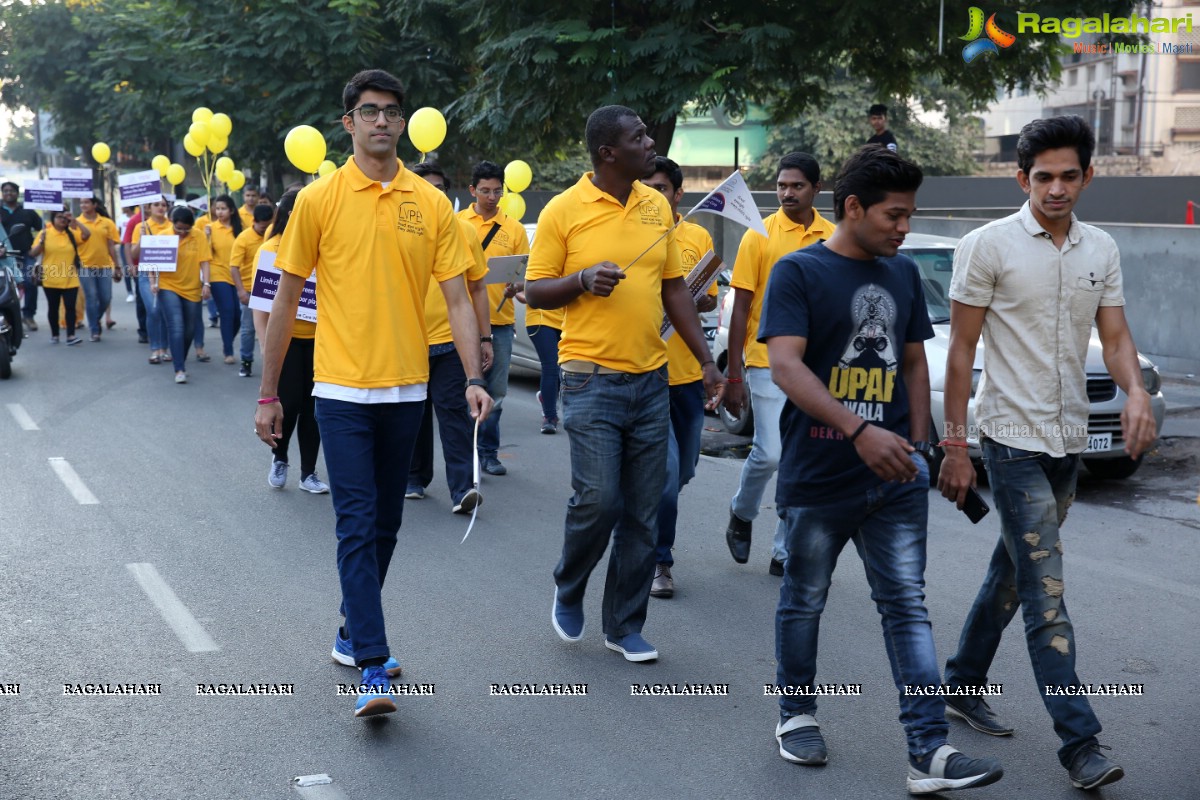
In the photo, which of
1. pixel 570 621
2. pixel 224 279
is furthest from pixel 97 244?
pixel 570 621

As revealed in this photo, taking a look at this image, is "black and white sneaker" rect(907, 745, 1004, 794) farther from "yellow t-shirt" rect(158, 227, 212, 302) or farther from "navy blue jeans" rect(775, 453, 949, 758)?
"yellow t-shirt" rect(158, 227, 212, 302)

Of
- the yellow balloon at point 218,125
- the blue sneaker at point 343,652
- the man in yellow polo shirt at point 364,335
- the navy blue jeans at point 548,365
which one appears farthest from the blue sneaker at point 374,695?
the yellow balloon at point 218,125

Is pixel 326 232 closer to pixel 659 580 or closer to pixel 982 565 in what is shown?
pixel 659 580

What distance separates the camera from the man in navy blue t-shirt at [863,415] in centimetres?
386

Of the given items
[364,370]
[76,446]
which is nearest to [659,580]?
[364,370]

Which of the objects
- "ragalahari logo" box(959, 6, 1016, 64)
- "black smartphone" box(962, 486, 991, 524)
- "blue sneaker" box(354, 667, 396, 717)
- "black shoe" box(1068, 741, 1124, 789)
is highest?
"ragalahari logo" box(959, 6, 1016, 64)

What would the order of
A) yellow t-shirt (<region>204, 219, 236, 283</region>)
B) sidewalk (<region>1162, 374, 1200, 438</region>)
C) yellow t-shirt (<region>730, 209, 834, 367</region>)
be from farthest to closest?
yellow t-shirt (<region>204, 219, 236, 283</region>)
sidewalk (<region>1162, 374, 1200, 438</region>)
yellow t-shirt (<region>730, 209, 834, 367</region>)

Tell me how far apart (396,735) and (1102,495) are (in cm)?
572

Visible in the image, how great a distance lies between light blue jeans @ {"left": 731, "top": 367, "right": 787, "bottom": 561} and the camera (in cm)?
614

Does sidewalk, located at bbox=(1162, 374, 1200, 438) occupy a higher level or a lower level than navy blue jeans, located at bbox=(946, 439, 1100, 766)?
lower

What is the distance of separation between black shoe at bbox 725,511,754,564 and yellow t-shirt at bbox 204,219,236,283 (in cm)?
971

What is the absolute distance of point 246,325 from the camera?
14.2 m

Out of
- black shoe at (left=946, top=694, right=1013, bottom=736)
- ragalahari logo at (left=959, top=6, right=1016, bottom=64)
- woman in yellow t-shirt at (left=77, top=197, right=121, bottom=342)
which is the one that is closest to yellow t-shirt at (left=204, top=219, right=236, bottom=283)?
woman in yellow t-shirt at (left=77, top=197, right=121, bottom=342)

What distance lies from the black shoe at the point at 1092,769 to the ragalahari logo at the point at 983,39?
1418 centimetres
